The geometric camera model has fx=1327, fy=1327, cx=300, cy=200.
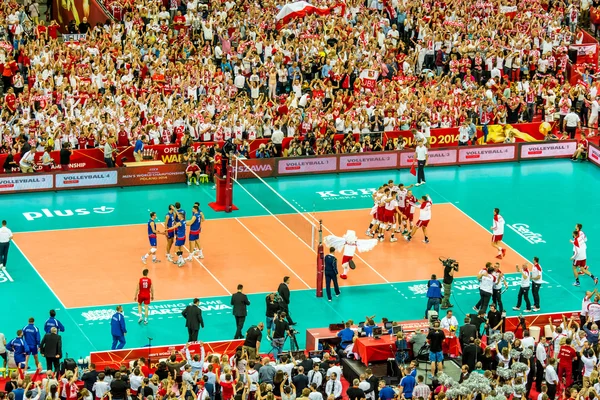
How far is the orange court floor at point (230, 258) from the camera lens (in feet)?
135

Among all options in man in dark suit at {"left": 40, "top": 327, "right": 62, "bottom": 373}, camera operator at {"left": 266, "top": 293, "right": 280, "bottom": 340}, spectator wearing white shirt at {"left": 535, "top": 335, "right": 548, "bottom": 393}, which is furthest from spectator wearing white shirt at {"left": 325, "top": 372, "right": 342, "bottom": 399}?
man in dark suit at {"left": 40, "top": 327, "right": 62, "bottom": 373}

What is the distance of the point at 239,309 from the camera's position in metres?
36.9

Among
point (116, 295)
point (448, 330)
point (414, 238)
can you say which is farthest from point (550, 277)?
point (116, 295)

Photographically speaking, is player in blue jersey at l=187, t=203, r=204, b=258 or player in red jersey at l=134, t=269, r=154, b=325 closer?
player in red jersey at l=134, t=269, r=154, b=325

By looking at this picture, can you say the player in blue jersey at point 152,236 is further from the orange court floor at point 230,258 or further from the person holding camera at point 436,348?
the person holding camera at point 436,348

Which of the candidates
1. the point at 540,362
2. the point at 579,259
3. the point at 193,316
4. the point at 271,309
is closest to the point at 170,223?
the point at 271,309

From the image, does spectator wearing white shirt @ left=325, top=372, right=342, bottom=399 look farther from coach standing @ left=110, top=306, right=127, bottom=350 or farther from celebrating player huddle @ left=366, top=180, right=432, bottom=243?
celebrating player huddle @ left=366, top=180, right=432, bottom=243

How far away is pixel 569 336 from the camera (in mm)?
34312

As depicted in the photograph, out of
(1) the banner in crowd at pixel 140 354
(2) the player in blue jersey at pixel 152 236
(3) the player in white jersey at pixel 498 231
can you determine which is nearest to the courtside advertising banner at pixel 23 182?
(2) the player in blue jersey at pixel 152 236

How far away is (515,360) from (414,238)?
13.2 m

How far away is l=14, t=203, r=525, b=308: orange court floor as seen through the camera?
1624 inches

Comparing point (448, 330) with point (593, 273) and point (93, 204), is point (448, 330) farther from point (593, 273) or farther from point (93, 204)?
point (93, 204)

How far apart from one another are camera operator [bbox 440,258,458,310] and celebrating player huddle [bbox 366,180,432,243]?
527 centimetres

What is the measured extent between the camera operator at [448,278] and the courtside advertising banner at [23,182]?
17310 mm
